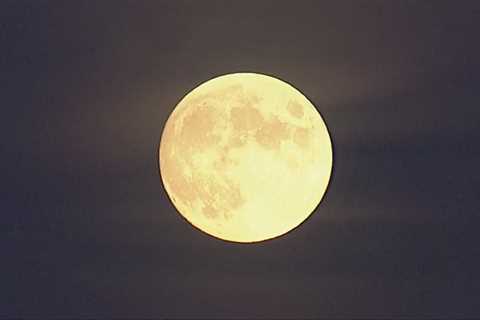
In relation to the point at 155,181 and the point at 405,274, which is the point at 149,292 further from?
the point at 405,274

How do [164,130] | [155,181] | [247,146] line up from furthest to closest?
1. [155,181]
2. [164,130]
3. [247,146]

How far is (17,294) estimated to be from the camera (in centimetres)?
248

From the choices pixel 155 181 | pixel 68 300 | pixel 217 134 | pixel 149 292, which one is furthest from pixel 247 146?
pixel 68 300

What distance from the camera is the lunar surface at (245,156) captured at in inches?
80.3

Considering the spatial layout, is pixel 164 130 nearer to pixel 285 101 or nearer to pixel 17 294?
pixel 285 101

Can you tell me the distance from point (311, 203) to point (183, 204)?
1.13ft

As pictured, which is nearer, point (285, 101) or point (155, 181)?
point (285, 101)

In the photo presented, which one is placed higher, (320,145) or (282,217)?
(320,145)

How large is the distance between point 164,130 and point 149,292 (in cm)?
57

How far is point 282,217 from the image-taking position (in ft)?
6.90

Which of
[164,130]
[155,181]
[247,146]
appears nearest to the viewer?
[247,146]

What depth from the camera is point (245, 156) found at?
2.04 metres

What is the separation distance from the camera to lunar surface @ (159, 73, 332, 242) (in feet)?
6.69

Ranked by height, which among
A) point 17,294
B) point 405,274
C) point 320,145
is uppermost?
point 320,145
